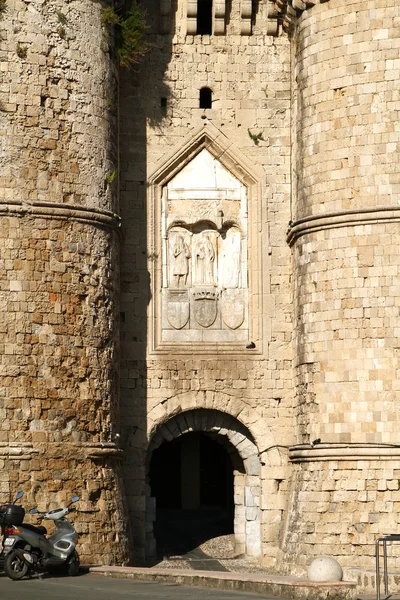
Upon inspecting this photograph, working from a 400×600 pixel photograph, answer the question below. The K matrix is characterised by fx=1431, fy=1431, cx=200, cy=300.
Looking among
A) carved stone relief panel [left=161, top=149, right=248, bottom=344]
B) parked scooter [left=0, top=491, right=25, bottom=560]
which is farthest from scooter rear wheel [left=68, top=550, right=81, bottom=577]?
carved stone relief panel [left=161, top=149, right=248, bottom=344]

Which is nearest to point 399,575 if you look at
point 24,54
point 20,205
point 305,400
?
point 305,400

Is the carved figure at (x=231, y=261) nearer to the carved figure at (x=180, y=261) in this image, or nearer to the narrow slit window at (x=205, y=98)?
the carved figure at (x=180, y=261)

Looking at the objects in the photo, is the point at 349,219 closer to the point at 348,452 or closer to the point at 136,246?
the point at 348,452

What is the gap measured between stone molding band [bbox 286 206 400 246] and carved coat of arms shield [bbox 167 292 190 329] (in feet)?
7.53

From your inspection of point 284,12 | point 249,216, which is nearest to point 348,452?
point 249,216

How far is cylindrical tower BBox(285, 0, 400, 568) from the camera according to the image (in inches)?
821

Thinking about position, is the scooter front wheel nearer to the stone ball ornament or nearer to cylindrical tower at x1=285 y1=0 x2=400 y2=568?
the stone ball ornament

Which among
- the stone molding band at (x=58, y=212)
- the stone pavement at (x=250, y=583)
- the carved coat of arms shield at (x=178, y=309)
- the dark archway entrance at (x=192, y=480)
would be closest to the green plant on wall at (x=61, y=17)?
the stone molding band at (x=58, y=212)

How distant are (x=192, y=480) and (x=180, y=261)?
5.91 m

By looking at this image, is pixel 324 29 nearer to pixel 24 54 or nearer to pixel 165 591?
pixel 24 54

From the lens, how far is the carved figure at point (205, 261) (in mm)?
23172

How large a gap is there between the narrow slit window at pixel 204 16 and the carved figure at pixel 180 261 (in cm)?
360

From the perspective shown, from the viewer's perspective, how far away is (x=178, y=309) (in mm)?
23000

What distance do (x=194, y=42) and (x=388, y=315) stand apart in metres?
5.87
